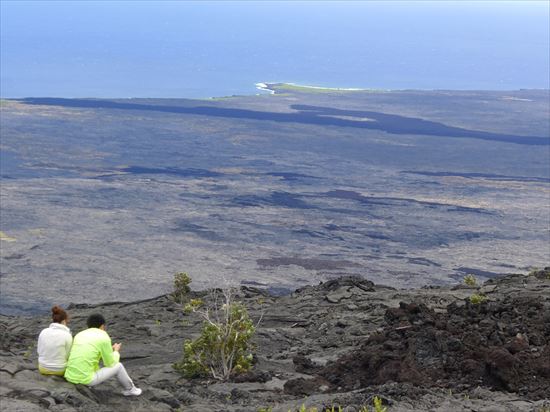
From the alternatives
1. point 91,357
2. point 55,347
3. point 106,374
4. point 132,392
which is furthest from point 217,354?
point 55,347

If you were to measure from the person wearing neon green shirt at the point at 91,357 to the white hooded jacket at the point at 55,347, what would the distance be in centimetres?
9

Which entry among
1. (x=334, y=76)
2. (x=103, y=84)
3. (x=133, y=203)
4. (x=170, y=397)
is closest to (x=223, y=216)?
(x=133, y=203)

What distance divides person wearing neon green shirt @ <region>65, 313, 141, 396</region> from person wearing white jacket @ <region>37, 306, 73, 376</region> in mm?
89

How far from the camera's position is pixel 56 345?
13820 mm

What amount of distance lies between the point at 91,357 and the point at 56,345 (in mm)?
449

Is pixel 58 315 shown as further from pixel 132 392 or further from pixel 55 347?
pixel 132 392

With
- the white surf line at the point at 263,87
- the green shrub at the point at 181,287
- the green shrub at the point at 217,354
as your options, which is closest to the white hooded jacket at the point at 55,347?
the green shrub at the point at 217,354

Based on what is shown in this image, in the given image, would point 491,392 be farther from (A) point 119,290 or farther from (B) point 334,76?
(B) point 334,76

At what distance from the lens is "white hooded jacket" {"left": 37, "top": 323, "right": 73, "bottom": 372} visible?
13805 millimetres

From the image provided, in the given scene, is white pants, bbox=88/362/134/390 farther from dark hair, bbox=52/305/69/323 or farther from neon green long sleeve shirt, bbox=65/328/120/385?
dark hair, bbox=52/305/69/323

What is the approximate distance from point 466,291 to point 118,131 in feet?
223

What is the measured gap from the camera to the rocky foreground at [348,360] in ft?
47.1

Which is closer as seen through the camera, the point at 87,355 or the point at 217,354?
the point at 87,355

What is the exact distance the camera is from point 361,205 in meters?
64.3
